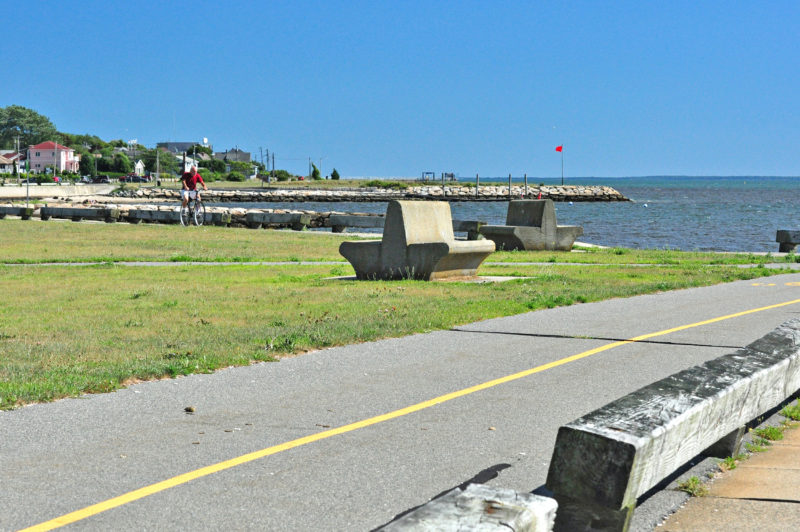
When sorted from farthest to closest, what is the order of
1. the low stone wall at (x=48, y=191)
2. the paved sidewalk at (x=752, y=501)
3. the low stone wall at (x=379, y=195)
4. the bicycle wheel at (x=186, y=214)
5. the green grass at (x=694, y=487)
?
the low stone wall at (x=379, y=195) → the low stone wall at (x=48, y=191) → the bicycle wheel at (x=186, y=214) → the green grass at (x=694, y=487) → the paved sidewalk at (x=752, y=501)

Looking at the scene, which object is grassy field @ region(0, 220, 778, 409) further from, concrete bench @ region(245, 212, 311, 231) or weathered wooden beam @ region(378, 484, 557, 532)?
concrete bench @ region(245, 212, 311, 231)

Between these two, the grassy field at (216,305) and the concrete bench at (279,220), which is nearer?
the grassy field at (216,305)

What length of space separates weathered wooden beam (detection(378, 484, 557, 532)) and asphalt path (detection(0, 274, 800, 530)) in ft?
4.00

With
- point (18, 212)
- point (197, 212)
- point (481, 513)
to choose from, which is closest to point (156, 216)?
point (197, 212)

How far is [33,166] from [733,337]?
187956 mm

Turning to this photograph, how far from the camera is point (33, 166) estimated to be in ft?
595

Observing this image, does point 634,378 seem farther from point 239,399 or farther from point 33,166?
point 33,166

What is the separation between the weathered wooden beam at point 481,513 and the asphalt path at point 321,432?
122 centimetres

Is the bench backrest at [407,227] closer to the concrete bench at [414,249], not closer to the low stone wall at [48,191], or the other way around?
the concrete bench at [414,249]

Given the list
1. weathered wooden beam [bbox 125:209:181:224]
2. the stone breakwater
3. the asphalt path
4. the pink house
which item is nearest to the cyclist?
weathered wooden beam [bbox 125:209:181:224]

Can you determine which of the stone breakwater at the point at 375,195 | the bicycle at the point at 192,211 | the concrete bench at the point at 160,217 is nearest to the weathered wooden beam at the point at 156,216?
the concrete bench at the point at 160,217

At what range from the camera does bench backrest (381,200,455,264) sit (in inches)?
624

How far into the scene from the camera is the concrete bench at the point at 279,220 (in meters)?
40.7

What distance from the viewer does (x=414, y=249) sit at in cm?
1586
